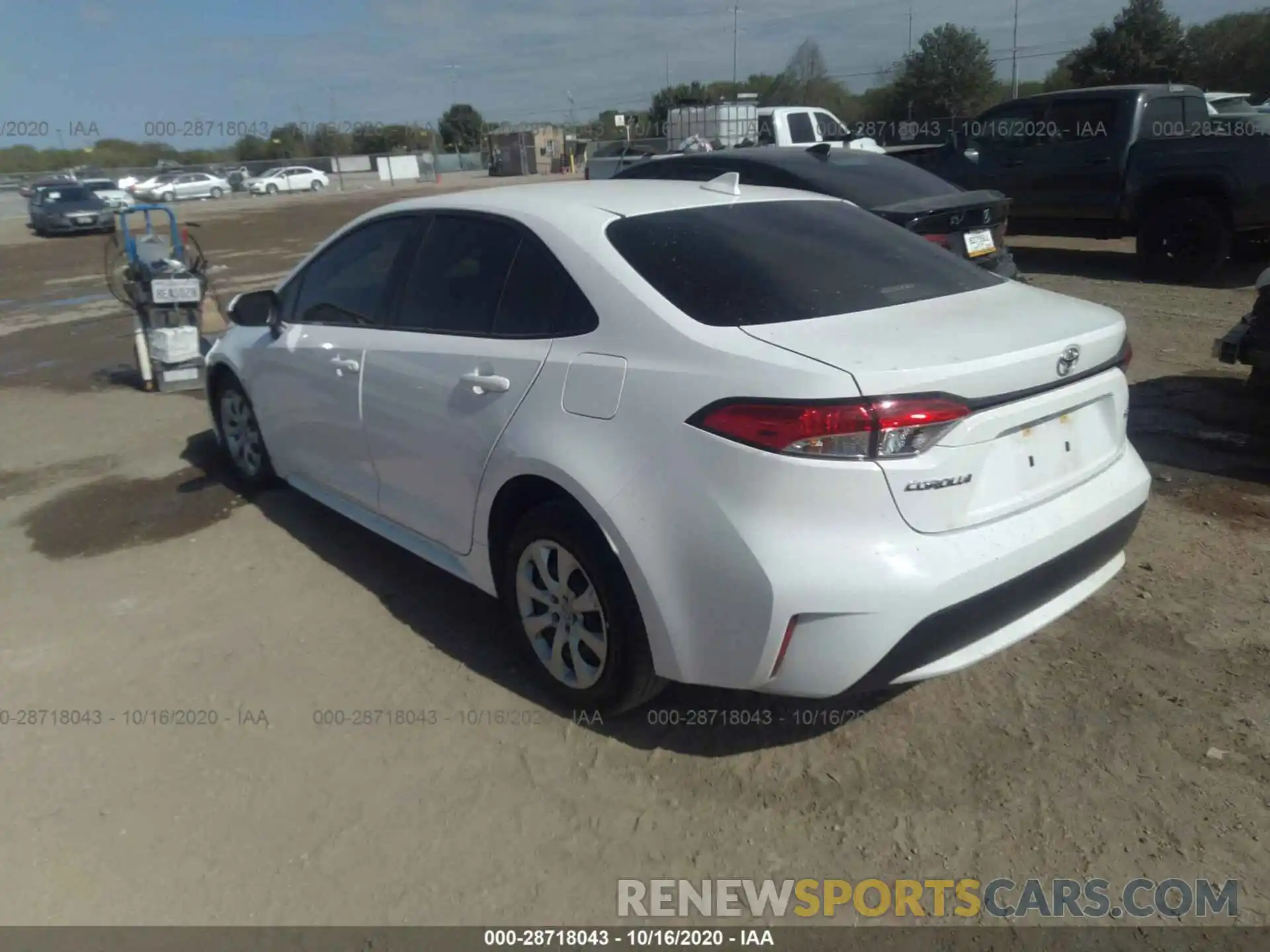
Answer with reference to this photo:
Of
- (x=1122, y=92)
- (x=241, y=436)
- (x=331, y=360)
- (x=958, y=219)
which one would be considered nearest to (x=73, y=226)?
(x=241, y=436)

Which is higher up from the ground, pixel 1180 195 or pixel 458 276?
pixel 1180 195

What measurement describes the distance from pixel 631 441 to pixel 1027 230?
1081 centimetres

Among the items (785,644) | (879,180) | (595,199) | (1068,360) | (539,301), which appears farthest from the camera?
(879,180)

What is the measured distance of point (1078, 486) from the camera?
2908mm

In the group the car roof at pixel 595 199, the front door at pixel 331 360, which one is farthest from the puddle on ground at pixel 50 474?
the car roof at pixel 595 199

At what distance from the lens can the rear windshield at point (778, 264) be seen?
291 centimetres

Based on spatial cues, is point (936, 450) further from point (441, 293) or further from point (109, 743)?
point (109, 743)

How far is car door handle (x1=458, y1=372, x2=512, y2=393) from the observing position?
3.19 metres

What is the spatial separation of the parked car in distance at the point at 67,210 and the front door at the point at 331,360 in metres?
27.4

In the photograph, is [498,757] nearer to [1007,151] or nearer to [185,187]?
[1007,151]

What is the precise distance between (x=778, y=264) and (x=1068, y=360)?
36.1 inches

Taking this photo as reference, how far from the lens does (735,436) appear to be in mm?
2525

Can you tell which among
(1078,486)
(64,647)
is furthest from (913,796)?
(64,647)

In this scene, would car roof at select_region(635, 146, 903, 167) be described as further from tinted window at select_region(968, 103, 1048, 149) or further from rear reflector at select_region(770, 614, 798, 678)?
rear reflector at select_region(770, 614, 798, 678)
